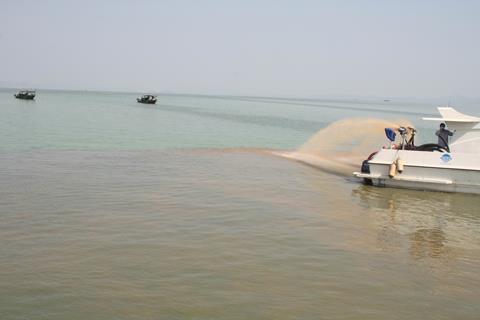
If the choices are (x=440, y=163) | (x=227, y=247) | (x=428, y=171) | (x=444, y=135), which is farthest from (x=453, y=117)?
(x=227, y=247)

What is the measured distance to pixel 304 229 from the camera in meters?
11.5

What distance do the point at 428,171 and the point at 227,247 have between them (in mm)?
9977

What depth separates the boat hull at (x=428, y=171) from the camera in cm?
1647

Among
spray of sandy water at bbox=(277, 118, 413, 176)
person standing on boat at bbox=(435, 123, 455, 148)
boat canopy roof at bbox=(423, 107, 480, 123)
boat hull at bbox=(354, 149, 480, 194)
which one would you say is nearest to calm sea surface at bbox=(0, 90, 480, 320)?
boat hull at bbox=(354, 149, 480, 194)

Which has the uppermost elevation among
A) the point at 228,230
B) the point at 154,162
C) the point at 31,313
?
the point at 154,162

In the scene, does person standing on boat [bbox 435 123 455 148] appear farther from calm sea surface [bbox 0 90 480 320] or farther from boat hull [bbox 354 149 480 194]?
calm sea surface [bbox 0 90 480 320]

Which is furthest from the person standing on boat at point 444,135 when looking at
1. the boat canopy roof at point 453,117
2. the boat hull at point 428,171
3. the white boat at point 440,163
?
the boat hull at point 428,171

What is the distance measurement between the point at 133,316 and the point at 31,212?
250 inches

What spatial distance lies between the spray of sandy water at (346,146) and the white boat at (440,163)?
2.79 m

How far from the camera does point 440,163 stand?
16719mm

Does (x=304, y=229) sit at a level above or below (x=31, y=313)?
above

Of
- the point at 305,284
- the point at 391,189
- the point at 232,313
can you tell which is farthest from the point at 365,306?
the point at 391,189

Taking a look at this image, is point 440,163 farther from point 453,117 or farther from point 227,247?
point 227,247

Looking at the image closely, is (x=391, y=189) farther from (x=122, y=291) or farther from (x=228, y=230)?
(x=122, y=291)
